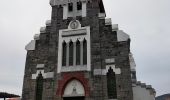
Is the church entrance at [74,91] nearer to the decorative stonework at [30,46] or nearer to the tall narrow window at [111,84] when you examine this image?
the tall narrow window at [111,84]

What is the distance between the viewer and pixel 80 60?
22172 millimetres

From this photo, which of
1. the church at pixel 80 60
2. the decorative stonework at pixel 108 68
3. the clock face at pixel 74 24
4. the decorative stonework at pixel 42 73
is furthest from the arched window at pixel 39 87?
the clock face at pixel 74 24

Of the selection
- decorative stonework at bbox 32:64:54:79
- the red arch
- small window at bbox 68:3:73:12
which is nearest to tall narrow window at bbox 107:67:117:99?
the red arch

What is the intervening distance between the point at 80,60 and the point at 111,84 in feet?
11.8

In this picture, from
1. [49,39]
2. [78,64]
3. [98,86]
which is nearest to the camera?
[98,86]

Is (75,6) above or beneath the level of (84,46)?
above

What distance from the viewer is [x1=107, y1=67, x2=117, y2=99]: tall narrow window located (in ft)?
66.7

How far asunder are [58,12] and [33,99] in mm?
9009

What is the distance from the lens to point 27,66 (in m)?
23.1

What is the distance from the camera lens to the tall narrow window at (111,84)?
2034 cm

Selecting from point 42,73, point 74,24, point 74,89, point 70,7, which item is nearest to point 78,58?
point 74,89

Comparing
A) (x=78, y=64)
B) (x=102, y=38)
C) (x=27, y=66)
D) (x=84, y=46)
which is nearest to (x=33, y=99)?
(x=27, y=66)

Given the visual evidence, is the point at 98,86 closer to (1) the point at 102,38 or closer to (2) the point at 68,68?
(2) the point at 68,68

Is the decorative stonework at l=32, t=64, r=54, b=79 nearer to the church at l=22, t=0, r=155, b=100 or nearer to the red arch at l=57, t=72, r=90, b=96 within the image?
the church at l=22, t=0, r=155, b=100
